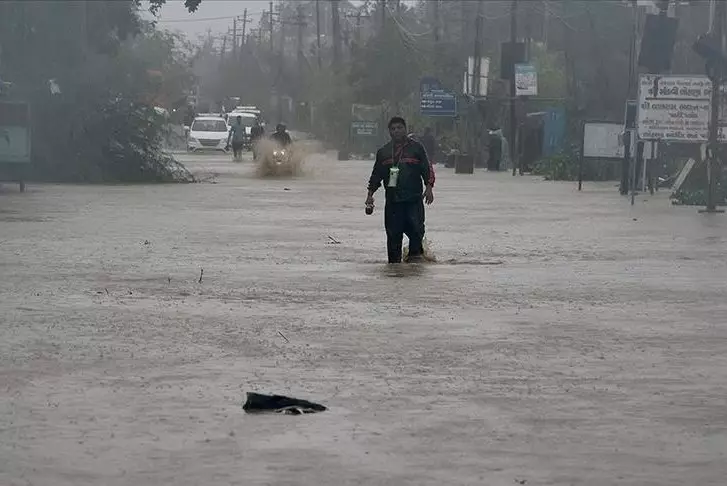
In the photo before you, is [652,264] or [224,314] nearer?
[224,314]

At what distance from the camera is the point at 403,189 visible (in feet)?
65.1

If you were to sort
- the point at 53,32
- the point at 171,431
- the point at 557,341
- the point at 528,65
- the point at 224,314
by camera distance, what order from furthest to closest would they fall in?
the point at 528,65 → the point at 53,32 → the point at 224,314 → the point at 557,341 → the point at 171,431

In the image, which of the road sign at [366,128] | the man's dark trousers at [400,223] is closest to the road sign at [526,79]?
the road sign at [366,128]

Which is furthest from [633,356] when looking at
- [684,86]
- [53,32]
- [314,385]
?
[53,32]

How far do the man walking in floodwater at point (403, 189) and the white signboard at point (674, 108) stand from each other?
1505 centimetres

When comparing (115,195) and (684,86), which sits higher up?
(684,86)

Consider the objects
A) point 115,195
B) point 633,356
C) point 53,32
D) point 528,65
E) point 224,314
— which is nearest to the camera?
point 633,356

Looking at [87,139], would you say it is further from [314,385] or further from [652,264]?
[314,385]

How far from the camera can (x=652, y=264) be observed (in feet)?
65.9

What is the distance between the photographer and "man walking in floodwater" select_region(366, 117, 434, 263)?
1975 centimetres

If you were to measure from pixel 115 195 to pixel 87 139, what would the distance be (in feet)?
25.9

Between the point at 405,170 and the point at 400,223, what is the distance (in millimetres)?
561

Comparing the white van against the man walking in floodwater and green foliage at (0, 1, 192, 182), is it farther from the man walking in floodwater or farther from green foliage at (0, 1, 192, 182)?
the man walking in floodwater

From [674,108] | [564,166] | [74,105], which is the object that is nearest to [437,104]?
[564,166]
